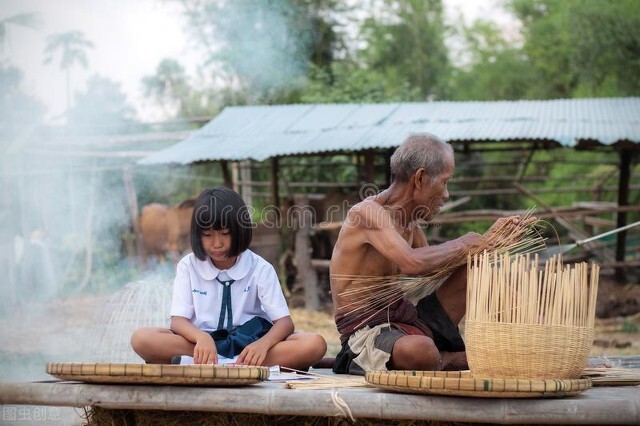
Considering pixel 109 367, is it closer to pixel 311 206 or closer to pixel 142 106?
pixel 311 206

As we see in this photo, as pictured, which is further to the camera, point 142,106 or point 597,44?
point 142,106

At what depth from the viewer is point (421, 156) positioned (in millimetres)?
3730

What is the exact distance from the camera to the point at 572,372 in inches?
119

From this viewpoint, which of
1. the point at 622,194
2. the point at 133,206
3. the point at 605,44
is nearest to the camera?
the point at 622,194

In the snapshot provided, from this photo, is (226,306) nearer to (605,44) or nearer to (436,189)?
(436,189)

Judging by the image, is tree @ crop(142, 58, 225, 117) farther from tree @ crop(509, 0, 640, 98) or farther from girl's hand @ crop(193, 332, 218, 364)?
girl's hand @ crop(193, 332, 218, 364)

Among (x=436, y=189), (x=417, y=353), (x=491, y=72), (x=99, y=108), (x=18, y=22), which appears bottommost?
(x=417, y=353)

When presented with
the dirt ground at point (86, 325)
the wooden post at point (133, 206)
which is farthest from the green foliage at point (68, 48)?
the dirt ground at point (86, 325)

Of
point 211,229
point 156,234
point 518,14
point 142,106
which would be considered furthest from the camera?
point 518,14

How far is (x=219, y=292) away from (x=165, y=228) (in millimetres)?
8990

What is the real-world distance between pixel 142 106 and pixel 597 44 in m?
9.87

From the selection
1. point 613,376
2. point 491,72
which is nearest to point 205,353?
point 613,376

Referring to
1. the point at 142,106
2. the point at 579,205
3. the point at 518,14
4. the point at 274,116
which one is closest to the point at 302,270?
the point at 274,116

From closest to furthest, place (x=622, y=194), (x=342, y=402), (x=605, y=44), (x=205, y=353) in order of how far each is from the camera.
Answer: (x=342, y=402) < (x=205, y=353) < (x=622, y=194) < (x=605, y=44)
